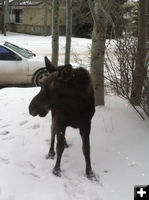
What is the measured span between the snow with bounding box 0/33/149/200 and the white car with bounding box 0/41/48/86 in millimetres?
3402

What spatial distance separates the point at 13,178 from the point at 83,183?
3.11ft

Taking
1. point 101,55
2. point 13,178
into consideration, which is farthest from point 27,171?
point 101,55

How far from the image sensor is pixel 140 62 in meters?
4.84

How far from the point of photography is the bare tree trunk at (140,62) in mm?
4809

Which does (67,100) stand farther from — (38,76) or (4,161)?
(38,76)

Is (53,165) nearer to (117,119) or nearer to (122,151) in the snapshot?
(122,151)

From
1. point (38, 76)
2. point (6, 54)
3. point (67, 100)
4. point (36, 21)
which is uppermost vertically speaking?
point (36, 21)

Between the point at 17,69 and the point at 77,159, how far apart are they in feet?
18.5

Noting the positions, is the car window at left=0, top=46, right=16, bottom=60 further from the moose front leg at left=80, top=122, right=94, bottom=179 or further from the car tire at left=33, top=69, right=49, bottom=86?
the moose front leg at left=80, top=122, right=94, bottom=179

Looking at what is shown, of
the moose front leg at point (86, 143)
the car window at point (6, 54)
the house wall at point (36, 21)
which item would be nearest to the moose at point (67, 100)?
the moose front leg at point (86, 143)

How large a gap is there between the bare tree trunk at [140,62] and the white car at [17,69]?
4.61 meters

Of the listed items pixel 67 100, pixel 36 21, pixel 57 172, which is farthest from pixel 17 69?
pixel 36 21

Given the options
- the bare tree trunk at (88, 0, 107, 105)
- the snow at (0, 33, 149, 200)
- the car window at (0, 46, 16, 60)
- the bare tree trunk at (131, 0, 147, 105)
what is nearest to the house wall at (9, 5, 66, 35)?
the car window at (0, 46, 16, 60)

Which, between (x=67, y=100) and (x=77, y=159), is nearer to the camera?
(x=67, y=100)
